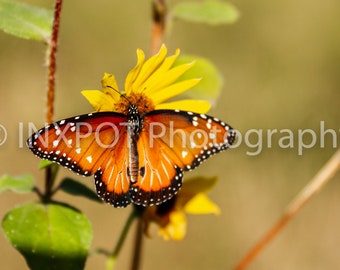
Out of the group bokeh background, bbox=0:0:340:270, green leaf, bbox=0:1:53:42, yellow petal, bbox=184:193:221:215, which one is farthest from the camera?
bokeh background, bbox=0:0:340:270

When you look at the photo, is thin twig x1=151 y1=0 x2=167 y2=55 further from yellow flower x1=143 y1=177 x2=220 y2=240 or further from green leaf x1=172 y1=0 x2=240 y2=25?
yellow flower x1=143 y1=177 x2=220 y2=240

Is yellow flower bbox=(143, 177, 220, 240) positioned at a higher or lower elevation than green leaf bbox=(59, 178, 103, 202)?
Answer: lower

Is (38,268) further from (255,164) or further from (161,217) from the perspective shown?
(255,164)

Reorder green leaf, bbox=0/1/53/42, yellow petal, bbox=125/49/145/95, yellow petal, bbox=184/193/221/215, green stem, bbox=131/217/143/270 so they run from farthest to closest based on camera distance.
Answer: yellow petal, bbox=184/193/221/215, green stem, bbox=131/217/143/270, green leaf, bbox=0/1/53/42, yellow petal, bbox=125/49/145/95

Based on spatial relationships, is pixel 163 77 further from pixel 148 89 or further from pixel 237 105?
pixel 237 105

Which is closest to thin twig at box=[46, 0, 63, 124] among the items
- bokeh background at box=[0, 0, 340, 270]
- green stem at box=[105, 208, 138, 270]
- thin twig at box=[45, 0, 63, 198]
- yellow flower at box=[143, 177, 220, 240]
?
thin twig at box=[45, 0, 63, 198]

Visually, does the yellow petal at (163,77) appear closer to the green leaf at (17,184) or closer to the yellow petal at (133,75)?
the yellow petal at (133,75)

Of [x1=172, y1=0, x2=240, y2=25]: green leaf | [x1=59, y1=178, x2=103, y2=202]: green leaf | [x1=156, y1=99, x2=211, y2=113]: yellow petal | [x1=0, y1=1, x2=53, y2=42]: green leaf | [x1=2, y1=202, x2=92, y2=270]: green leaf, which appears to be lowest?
[x1=2, y1=202, x2=92, y2=270]: green leaf
